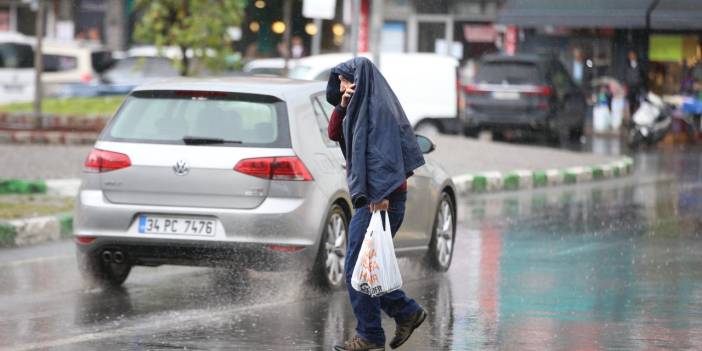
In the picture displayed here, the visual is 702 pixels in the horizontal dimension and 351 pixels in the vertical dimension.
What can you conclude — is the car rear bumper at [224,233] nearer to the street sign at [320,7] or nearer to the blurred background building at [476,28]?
the street sign at [320,7]

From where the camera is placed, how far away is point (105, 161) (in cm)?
1000

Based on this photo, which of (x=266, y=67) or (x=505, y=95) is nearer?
(x=505, y=95)

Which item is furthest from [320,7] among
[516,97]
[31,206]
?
[516,97]

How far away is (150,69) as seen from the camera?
3584 cm

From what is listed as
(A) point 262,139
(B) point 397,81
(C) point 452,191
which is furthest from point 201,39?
(A) point 262,139

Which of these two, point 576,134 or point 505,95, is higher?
point 505,95

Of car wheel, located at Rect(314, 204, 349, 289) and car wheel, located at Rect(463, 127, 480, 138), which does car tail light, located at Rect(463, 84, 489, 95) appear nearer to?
car wheel, located at Rect(463, 127, 480, 138)

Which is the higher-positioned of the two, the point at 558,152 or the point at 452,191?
the point at 452,191

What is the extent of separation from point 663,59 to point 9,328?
3016 cm

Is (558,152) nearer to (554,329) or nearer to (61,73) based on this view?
(61,73)

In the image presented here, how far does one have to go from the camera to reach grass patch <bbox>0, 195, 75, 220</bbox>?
1436cm

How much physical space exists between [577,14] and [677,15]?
2285mm

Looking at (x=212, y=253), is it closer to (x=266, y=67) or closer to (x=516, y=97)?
(x=516, y=97)

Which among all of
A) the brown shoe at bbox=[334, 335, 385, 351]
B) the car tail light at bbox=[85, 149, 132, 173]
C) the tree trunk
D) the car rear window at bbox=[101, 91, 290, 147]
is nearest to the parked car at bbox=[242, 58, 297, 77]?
the tree trunk
